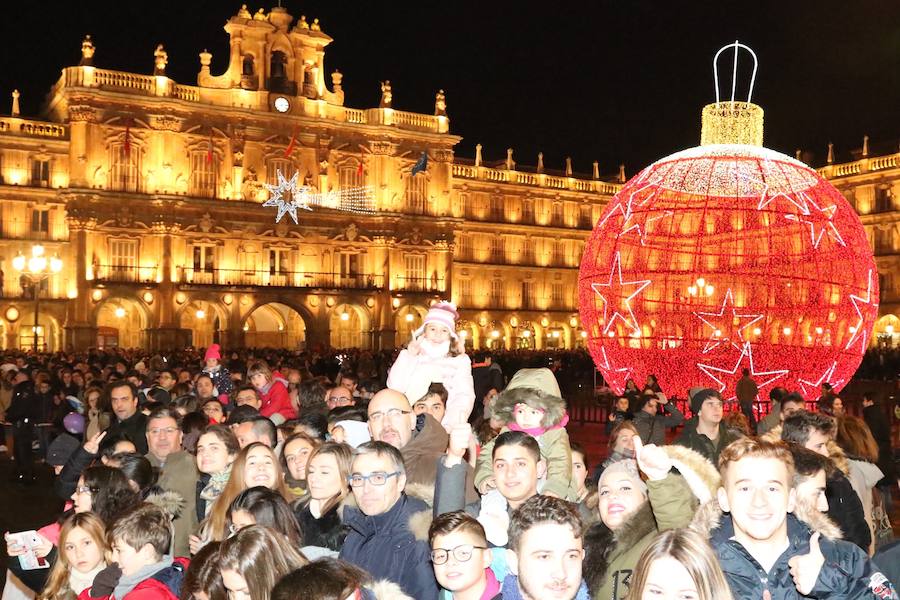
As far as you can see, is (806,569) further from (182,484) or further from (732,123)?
(732,123)

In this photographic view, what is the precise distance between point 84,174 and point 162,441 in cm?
3434

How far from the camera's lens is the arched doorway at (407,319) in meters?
45.8

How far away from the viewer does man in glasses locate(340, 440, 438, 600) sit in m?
4.41

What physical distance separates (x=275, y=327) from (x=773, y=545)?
4364 centimetres

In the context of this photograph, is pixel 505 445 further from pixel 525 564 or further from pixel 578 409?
pixel 578 409

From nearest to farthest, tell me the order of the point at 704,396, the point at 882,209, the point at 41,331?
the point at 704,396 < the point at 41,331 < the point at 882,209

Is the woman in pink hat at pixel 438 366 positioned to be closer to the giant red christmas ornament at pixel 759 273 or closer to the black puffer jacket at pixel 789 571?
the black puffer jacket at pixel 789 571

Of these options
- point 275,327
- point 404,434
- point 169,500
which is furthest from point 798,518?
point 275,327

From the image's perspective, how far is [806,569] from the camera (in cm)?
348

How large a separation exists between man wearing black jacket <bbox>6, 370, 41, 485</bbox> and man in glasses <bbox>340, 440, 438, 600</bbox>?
1152 centimetres

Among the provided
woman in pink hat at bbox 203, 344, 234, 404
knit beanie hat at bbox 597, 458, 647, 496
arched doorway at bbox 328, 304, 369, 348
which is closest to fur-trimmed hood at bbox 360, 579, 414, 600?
knit beanie hat at bbox 597, 458, 647, 496

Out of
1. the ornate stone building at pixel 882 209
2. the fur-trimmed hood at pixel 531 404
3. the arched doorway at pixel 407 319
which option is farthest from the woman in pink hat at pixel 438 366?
the ornate stone building at pixel 882 209

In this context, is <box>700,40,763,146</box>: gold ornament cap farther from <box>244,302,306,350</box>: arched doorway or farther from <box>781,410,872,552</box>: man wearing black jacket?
<box>244,302,306,350</box>: arched doorway

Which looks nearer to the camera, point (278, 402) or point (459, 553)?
point (459, 553)
